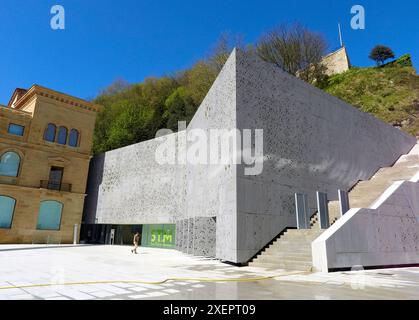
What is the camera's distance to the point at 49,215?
2512 cm

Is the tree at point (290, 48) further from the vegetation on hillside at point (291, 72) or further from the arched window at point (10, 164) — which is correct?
the arched window at point (10, 164)

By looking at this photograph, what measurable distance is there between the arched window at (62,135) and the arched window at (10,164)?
3797 mm

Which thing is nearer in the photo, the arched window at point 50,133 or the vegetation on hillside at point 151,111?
the arched window at point 50,133

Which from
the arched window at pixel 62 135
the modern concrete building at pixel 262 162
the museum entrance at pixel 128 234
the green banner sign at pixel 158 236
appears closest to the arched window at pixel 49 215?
the museum entrance at pixel 128 234

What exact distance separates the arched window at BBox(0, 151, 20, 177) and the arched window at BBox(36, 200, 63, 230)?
3.52 metres

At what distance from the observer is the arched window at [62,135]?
26672 millimetres

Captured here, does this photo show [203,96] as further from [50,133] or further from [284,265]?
[284,265]

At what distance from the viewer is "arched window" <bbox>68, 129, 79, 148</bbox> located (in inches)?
1080

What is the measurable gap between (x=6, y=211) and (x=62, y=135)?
26.5ft

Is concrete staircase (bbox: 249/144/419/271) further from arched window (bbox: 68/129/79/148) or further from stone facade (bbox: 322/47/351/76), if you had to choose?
stone facade (bbox: 322/47/351/76)

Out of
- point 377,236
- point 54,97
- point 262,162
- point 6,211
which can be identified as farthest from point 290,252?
point 54,97
